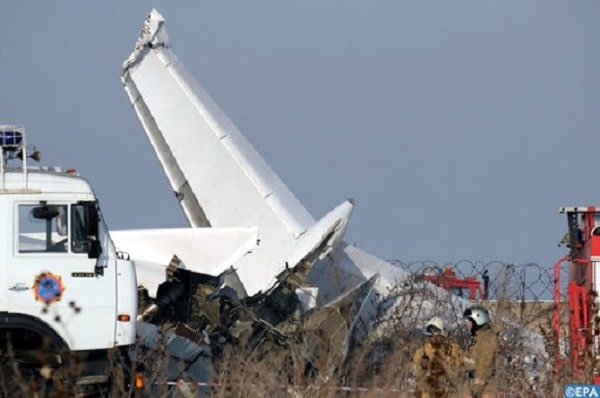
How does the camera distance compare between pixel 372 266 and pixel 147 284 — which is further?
pixel 372 266

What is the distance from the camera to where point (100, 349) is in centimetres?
1563

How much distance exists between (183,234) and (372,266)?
3.77 metres

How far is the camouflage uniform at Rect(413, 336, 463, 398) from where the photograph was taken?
8625 millimetres

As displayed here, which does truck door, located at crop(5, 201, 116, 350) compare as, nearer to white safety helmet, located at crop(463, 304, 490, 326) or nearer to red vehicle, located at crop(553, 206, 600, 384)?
white safety helmet, located at crop(463, 304, 490, 326)

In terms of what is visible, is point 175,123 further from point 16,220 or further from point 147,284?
point 16,220

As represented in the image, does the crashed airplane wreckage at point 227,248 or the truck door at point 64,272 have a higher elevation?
the crashed airplane wreckage at point 227,248

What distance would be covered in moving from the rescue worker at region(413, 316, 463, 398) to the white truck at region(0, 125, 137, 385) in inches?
142

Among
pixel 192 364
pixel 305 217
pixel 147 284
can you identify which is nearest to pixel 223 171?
pixel 305 217

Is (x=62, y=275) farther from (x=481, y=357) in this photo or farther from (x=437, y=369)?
(x=437, y=369)

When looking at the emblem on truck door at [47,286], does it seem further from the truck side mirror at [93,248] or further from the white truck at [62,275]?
the truck side mirror at [93,248]

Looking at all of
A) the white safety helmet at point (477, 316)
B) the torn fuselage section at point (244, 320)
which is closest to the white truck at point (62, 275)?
the torn fuselage section at point (244, 320)

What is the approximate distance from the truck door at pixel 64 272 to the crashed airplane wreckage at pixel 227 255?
2.46 m

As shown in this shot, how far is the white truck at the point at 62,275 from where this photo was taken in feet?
50.3

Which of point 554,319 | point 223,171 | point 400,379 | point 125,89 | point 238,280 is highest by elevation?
point 125,89
